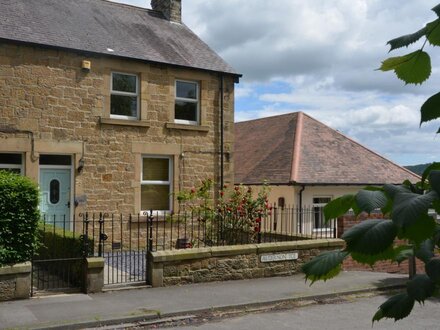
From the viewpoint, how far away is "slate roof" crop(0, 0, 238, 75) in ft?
46.8

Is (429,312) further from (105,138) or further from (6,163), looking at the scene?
(6,163)

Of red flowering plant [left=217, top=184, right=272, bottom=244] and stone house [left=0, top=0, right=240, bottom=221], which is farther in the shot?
stone house [left=0, top=0, right=240, bottom=221]

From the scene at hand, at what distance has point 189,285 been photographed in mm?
10336

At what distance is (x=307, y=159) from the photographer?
76.0 ft

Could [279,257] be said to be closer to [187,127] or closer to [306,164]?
[187,127]

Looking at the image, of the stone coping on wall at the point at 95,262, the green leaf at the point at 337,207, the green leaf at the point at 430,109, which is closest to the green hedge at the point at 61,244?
the stone coping on wall at the point at 95,262

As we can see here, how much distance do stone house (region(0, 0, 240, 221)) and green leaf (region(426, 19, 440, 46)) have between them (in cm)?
1360

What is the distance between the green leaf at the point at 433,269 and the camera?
3.84 ft

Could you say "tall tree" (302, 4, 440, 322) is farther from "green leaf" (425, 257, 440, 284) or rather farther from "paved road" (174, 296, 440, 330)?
"paved road" (174, 296, 440, 330)

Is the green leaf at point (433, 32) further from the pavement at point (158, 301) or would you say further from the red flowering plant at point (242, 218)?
the red flowering plant at point (242, 218)

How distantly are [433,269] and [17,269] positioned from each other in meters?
8.62

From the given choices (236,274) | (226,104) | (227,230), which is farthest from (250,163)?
(236,274)

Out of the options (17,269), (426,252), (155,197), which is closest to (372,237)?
(426,252)

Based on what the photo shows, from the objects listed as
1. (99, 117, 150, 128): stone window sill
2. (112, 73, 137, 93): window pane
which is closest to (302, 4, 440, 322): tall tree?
(99, 117, 150, 128): stone window sill
